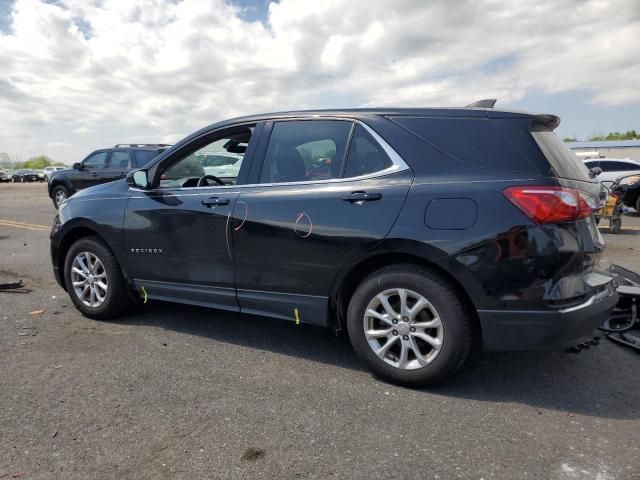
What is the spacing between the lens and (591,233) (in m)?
3.24

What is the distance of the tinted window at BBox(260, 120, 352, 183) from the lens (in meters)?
3.68

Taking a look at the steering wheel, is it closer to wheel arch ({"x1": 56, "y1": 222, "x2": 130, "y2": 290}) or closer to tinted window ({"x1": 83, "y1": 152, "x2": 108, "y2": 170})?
wheel arch ({"x1": 56, "y1": 222, "x2": 130, "y2": 290})

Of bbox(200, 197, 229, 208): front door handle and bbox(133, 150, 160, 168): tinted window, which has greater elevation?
bbox(133, 150, 160, 168): tinted window

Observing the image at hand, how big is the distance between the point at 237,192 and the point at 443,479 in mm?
2425

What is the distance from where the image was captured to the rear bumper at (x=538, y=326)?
9.95 feet

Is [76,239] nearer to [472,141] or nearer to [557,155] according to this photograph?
[472,141]

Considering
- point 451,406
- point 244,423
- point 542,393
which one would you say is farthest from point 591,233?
point 244,423

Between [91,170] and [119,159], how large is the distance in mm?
1293

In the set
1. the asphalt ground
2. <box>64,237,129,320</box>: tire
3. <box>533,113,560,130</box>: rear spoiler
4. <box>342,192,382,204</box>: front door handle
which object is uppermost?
<box>533,113,560,130</box>: rear spoiler

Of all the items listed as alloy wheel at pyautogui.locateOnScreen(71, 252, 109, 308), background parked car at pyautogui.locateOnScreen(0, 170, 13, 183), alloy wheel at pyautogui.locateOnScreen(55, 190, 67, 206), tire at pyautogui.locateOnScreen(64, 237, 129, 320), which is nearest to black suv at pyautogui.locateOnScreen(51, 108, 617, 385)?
tire at pyautogui.locateOnScreen(64, 237, 129, 320)

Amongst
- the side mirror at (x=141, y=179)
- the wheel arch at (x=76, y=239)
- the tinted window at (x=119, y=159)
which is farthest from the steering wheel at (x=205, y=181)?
the tinted window at (x=119, y=159)

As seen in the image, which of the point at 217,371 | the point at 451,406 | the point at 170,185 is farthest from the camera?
the point at 170,185

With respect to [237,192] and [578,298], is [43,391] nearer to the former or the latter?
[237,192]

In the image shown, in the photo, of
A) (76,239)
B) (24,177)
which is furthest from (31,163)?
(76,239)
